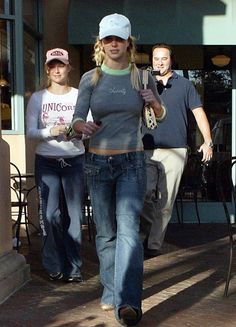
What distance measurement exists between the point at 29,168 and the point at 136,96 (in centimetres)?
384

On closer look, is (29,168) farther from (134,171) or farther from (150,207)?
(134,171)

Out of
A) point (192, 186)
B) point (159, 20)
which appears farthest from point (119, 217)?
point (192, 186)

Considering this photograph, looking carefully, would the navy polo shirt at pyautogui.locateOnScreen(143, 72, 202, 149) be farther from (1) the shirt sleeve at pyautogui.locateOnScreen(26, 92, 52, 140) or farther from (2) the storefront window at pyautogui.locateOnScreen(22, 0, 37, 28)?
(2) the storefront window at pyautogui.locateOnScreen(22, 0, 37, 28)

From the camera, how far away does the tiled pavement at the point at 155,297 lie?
4172 millimetres

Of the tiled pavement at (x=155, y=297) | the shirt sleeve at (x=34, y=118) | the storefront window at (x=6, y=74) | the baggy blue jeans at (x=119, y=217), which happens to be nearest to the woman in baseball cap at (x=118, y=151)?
the baggy blue jeans at (x=119, y=217)

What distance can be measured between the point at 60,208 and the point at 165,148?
4.85ft

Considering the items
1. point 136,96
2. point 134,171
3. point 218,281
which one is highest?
point 136,96

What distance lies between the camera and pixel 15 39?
734cm

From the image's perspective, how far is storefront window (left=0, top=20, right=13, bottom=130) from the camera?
734cm

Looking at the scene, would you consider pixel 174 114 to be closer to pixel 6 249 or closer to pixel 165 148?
pixel 165 148

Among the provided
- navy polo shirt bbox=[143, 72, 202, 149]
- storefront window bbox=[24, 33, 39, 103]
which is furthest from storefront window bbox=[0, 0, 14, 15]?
navy polo shirt bbox=[143, 72, 202, 149]

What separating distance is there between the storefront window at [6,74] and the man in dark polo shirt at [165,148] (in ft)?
6.49

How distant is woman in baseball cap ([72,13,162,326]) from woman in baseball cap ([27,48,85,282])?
93cm

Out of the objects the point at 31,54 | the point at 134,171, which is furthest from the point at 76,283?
the point at 31,54
